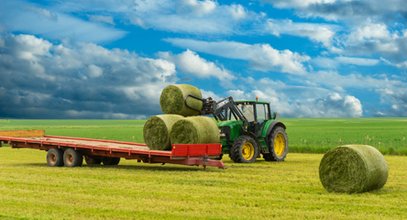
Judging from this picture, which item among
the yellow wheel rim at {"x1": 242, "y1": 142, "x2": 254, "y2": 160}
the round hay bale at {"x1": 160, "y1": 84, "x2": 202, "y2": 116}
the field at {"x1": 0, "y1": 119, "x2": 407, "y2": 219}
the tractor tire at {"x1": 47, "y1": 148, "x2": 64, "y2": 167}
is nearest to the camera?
the field at {"x1": 0, "y1": 119, "x2": 407, "y2": 219}

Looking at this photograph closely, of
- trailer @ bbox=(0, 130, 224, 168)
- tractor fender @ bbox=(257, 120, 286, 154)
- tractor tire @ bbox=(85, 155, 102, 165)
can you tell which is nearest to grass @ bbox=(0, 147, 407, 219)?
trailer @ bbox=(0, 130, 224, 168)

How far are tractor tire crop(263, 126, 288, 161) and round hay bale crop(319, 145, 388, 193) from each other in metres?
8.71

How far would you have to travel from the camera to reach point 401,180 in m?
16.4

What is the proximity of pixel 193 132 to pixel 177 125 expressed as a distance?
624 millimetres

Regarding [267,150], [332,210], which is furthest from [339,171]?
[267,150]

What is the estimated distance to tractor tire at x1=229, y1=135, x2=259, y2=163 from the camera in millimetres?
21422

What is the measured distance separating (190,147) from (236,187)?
3732 millimetres

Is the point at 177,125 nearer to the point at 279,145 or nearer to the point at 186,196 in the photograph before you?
the point at 279,145

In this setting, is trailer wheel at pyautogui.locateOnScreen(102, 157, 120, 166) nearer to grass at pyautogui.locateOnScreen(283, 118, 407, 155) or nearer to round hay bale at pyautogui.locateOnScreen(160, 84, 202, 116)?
round hay bale at pyautogui.locateOnScreen(160, 84, 202, 116)

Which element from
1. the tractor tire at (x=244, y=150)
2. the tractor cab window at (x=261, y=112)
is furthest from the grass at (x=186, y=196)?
the tractor cab window at (x=261, y=112)

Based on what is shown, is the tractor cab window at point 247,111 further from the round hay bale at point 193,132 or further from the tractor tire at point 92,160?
the tractor tire at point 92,160

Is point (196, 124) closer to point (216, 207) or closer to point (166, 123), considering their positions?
point (166, 123)

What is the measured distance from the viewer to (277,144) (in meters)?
23.8

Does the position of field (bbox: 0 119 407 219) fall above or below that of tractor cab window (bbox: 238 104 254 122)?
below
